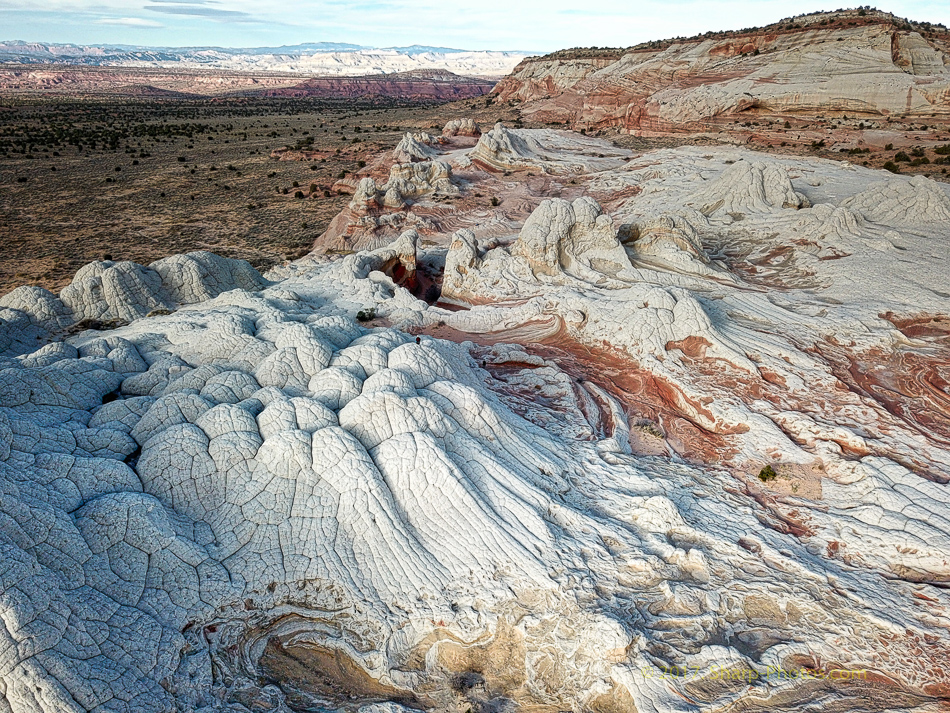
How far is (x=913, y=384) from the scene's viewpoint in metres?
11.2

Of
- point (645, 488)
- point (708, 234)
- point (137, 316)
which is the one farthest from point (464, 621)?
point (708, 234)

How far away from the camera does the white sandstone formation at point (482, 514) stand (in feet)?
19.6

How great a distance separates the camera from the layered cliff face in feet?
110

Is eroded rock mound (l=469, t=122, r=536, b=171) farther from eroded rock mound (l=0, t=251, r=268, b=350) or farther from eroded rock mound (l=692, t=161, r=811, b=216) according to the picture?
eroded rock mound (l=0, t=251, r=268, b=350)

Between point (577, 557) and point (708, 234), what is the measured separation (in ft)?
48.5

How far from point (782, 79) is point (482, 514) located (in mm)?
39149

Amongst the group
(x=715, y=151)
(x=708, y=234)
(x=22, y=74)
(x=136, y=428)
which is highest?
(x=22, y=74)

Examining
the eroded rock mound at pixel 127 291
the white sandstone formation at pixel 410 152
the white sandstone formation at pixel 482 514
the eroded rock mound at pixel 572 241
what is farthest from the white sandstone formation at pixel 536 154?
the white sandstone formation at pixel 482 514

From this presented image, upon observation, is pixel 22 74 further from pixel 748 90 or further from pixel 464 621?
pixel 464 621

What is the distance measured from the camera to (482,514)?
767 centimetres

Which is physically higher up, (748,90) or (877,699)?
(748,90)

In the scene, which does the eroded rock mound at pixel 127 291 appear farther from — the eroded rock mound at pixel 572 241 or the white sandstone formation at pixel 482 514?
the eroded rock mound at pixel 572 241

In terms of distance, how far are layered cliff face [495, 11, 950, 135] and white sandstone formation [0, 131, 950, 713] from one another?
26.9 meters

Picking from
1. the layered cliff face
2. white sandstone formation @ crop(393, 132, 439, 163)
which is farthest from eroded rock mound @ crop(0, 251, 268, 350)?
the layered cliff face
